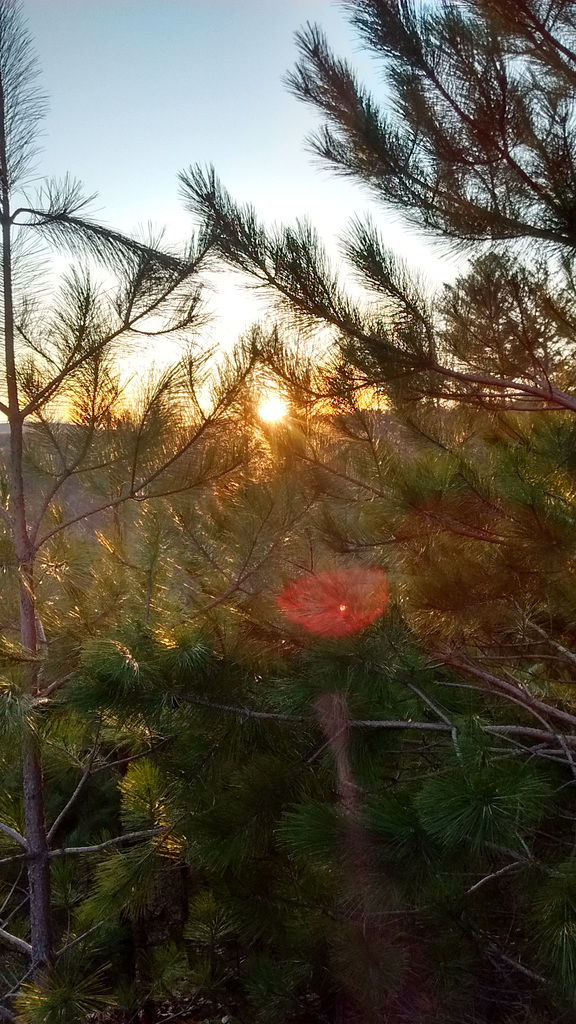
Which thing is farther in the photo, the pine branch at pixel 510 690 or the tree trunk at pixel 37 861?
the tree trunk at pixel 37 861

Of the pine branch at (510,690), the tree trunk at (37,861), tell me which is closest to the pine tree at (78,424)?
the tree trunk at (37,861)

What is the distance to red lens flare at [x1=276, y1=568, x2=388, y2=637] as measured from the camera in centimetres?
193

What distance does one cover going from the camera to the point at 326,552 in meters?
2.96

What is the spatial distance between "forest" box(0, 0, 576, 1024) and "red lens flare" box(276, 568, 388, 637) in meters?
0.01

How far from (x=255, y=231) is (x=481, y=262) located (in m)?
0.85

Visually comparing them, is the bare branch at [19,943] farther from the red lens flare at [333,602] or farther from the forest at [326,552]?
the red lens flare at [333,602]

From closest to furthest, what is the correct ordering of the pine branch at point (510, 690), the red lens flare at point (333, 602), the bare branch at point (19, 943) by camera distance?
the red lens flare at point (333, 602), the pine branch at point (510, 690), the bare branch at point (19, 943)

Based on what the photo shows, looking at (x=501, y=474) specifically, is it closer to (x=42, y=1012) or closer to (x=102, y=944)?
(x=42, y=1012)

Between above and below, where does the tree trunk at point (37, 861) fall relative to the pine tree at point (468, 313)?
below

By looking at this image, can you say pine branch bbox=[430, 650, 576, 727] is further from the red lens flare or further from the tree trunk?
the tree trunk

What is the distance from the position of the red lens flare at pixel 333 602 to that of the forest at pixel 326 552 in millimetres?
12

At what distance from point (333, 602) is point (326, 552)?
3.11 ft

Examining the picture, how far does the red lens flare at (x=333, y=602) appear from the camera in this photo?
6.33 feet

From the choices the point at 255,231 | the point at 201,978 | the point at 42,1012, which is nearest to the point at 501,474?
the point at 255,231
